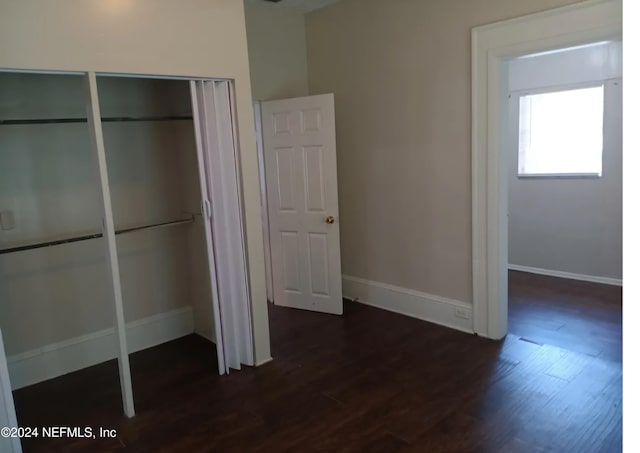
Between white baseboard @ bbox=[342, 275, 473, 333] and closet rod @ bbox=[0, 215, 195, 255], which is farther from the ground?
closet rod @ bbox=[0, 215, 195, 255]

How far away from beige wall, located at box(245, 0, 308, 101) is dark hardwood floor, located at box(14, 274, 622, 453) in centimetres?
237

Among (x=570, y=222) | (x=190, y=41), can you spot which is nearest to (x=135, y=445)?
(x=190, y=41)

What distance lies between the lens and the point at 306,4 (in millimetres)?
4586

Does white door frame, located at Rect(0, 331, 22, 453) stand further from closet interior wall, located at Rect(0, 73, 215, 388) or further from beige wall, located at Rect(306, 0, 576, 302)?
beige wall, located at Rect(306, 0, 576, 302)

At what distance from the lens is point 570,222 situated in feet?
17.0

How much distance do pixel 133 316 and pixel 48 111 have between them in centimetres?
165

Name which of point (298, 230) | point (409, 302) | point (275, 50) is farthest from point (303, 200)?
point (275, 50)

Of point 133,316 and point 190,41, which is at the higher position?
point 190,41

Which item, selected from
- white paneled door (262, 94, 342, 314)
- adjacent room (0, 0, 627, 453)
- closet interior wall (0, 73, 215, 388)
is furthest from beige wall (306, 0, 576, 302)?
closet interior wall (0, 73, 215, 388)

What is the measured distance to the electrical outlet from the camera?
12.8ft

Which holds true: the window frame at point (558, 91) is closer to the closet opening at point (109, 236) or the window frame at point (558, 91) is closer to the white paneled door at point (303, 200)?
the white paneled door at point (303, 200)

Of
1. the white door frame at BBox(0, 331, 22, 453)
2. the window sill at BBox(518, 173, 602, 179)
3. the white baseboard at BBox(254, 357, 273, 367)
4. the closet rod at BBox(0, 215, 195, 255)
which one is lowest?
the white baseboard at BBox(254, 357, 273, 367)

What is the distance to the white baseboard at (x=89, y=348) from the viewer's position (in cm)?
327
